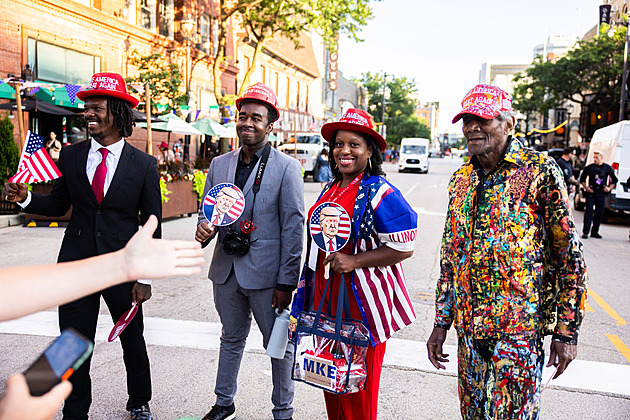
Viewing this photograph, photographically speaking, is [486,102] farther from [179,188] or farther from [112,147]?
[179,188]

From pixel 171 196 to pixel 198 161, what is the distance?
4253 mm

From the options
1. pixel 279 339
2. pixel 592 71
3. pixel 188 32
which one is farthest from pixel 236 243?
pixel 592 71

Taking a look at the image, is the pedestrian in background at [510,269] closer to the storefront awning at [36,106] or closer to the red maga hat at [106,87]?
the red maga hat at [106,87]

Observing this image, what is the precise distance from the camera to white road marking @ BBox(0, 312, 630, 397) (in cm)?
431

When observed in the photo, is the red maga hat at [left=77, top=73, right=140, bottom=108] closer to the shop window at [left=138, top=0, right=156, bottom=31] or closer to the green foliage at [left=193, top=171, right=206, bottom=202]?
the green foliage at [left=193, top=171, right=206, bottom=202]

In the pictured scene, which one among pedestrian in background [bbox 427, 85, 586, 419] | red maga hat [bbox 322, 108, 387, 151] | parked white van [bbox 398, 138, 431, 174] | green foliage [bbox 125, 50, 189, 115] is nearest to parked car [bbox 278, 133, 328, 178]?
green foliage [bbox 125, 50, 189, 115]

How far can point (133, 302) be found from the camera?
329 cm

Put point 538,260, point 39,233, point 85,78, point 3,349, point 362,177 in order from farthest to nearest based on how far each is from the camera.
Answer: point 85,78 → point 39,233 → point 3,349 → point 362,177 → point 538,260

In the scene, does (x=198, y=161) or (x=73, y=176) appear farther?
(x=198, y=161)

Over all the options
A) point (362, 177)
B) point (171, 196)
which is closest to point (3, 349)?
point (362, 177)

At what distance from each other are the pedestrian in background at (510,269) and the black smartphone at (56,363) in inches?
68.7

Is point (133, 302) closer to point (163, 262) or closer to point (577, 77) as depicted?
point (163, 262)

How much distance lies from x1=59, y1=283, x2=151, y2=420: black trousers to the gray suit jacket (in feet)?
1.96

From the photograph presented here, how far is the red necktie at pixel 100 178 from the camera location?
3240mm
